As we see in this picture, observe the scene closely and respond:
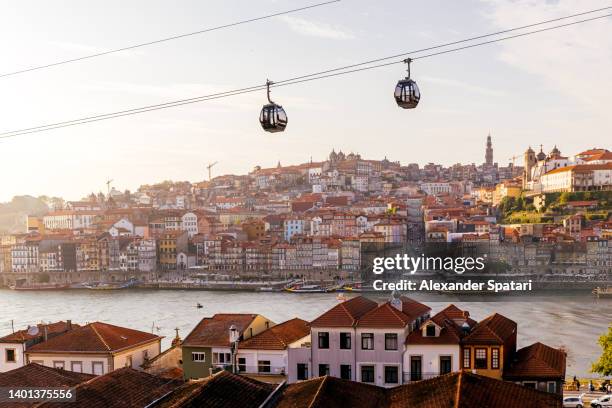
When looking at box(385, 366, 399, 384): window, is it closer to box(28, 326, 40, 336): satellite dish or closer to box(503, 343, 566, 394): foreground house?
box(503, 343, 566, 394): foreground house

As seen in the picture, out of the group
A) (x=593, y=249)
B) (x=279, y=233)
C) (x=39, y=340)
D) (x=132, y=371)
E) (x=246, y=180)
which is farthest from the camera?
(x=246, y=180)

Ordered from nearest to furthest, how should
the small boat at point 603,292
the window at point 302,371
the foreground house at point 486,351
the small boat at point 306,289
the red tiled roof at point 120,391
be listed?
the red tiled roof at point 120,391
the foreground house at point 486,351
the window at point 302,371
the small boat at point 603,292
the small boat at point 306,289

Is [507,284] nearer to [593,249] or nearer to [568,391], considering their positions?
[593,249]

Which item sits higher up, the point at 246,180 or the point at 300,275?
the point at 246,180

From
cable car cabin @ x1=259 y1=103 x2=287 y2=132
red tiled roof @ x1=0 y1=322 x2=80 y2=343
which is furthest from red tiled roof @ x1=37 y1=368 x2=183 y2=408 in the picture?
red tiled roof @ x1=0 y1=322 x2=80 y2=343

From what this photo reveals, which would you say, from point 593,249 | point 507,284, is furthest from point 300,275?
point 593,249

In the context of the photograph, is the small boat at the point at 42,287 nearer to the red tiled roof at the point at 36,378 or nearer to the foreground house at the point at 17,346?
the foreground house at the point at 17,346

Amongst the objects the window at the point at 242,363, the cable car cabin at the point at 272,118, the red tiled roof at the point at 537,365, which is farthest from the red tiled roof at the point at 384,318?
the cable car cabin at the point at 272,118
